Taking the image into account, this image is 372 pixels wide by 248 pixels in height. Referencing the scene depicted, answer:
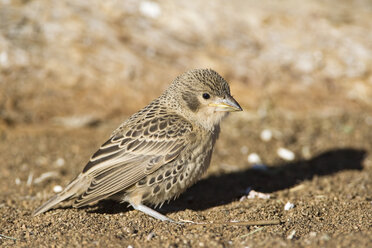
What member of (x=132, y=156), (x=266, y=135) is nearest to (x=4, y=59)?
(x=132, y=156)

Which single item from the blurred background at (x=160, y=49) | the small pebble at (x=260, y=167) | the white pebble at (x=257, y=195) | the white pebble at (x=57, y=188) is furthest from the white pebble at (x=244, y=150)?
the white pebble at (x=57, y=188)

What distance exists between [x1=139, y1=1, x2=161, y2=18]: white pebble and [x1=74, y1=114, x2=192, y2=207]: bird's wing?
304 cm

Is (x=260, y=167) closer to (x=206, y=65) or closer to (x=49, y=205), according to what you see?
(x=206, y=65)

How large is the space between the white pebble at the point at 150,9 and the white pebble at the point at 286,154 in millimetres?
3267

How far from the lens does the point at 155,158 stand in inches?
218

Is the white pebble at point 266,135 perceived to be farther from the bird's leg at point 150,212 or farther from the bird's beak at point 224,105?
the bird's leg at point 150,212

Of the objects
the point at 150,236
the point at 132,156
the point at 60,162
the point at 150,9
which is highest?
the point at 150,9

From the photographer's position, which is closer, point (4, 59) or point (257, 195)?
point (257, 195)

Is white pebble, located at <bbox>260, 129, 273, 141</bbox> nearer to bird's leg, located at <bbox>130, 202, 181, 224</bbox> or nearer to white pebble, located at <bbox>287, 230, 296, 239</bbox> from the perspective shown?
bird's leg, located at <bbox>130, 202, 181, 224</bbox>

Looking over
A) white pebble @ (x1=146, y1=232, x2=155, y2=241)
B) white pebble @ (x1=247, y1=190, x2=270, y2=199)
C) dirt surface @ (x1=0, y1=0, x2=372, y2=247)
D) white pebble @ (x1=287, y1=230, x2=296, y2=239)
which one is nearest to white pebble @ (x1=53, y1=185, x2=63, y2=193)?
dirt surface @ (x1=0, y1=0, x2=372, y2=247)

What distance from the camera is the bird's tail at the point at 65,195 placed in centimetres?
552

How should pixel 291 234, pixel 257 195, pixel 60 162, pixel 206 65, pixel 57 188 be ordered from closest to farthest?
1. pixel 291 234
2. pixel 257 195
3. pixel 57 188
4. pixel 60 162
5. pixel 206 65

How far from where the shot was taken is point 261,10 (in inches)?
327

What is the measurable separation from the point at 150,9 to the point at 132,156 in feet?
11.5
